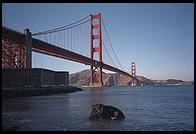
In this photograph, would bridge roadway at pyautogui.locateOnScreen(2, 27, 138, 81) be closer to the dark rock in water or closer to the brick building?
the brick building

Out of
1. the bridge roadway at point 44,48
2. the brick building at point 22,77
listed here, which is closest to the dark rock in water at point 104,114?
the brick building at point 22,77

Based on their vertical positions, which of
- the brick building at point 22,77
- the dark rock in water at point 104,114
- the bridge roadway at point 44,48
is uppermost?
the bridge roadway at point 44,48

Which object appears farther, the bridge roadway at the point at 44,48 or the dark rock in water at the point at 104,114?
the bridge roadway at the point at 44,48

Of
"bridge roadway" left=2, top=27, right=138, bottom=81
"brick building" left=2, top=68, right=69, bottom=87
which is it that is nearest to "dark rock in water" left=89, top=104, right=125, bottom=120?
"brick building" left=2, top=68, right=69, bottom=87

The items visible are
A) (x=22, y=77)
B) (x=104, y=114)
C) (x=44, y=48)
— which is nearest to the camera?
(x=104, y=114)

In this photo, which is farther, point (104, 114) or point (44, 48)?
point (44, 48)

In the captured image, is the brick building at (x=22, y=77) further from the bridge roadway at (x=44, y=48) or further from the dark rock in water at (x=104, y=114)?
the dark rock in water at (x=104, y=114)

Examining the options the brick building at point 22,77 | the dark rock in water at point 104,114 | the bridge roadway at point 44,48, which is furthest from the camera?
the bridge roadway at point 44,48

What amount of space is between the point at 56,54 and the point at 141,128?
44844mm

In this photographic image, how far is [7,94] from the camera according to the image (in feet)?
95.2

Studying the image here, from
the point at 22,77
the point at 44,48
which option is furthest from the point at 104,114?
the point at 44,48

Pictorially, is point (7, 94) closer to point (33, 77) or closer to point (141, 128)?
point (33, 77)

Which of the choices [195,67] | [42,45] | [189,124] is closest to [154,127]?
[189,124]

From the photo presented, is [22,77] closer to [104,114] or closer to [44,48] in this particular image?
[44,48]
